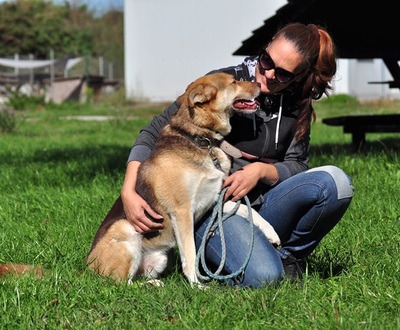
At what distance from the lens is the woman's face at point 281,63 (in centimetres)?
349

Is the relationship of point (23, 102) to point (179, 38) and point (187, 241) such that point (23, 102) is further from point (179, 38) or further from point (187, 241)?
point (187, 241)

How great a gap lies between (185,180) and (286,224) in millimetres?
568

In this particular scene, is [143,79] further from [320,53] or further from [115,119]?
[320,53]

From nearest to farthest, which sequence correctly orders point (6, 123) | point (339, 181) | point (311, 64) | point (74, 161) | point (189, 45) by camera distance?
point (339, 181) → point (311, 64) → point (74, 161) → point (6, 123) → point (189, 45)

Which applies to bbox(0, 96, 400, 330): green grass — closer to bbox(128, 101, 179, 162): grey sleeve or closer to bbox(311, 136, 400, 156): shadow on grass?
bbox(128, 101, 179, 162): grey sleeve

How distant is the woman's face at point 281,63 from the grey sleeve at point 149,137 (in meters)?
0.49

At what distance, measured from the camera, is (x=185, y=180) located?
135 inches

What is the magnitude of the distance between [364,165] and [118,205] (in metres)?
3.41

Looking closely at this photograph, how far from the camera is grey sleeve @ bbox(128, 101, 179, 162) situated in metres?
3.71

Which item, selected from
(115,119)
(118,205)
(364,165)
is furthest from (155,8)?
(118,205)

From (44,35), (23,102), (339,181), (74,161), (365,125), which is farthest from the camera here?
(44,35)

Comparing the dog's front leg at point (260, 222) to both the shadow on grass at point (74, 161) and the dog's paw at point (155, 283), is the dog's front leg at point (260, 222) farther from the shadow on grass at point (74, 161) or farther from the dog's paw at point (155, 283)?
the shadow on grass at point (74, 161)

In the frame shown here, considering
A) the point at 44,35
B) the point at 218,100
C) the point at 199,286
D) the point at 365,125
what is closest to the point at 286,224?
the point at 199,286

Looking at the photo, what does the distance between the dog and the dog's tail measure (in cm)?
25
